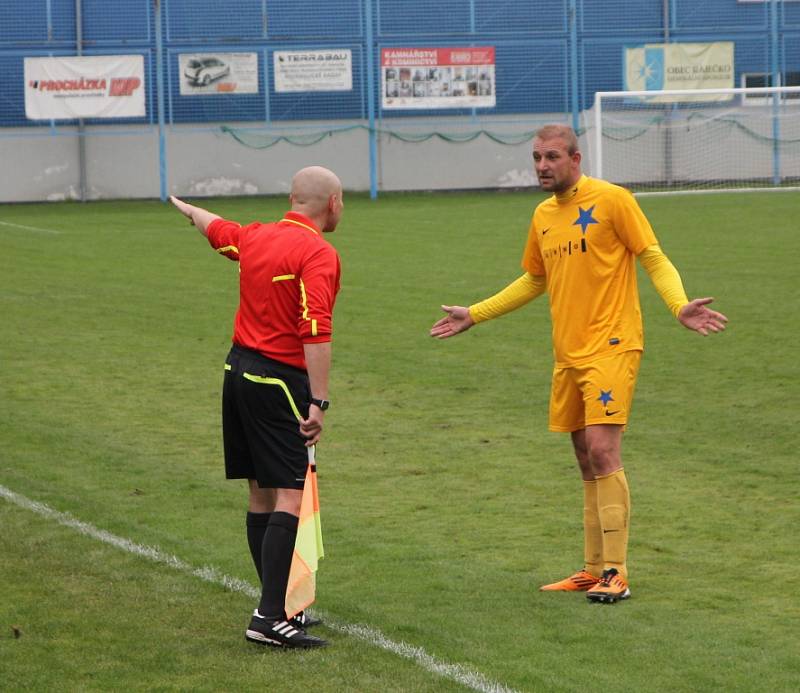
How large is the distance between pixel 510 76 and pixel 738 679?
35294 millimetres

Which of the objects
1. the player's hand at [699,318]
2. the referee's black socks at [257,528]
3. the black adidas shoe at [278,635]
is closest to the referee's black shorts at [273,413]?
the referee's black socks at [257,528]

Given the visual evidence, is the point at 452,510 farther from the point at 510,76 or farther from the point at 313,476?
the point at 510,76

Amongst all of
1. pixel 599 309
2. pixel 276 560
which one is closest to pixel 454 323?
pixel 599 309

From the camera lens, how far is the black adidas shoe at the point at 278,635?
5.59 m

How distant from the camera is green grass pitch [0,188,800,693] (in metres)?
5.52

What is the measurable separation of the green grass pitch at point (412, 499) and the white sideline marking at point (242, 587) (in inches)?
2.2

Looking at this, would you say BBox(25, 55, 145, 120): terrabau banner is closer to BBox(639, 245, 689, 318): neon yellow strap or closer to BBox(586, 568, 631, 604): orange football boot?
BBox(639, 245, 689, 318): neon yellow strap

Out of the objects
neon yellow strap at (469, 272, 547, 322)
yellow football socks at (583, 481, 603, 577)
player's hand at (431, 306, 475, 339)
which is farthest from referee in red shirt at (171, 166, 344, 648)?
yellow football socks at (583, 481, 603, 577)

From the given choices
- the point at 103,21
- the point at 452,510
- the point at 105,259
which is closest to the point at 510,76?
the point at 103,21

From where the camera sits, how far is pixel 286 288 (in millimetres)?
5598

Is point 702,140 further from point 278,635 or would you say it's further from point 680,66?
point 278,635

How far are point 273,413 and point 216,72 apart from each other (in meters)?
32.8

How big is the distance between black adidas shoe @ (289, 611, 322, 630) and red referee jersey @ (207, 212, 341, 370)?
1.02 metres

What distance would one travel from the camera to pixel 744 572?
22.0 ft
